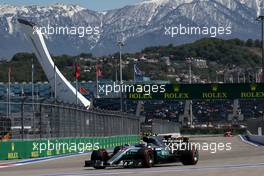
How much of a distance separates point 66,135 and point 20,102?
20.1 ft

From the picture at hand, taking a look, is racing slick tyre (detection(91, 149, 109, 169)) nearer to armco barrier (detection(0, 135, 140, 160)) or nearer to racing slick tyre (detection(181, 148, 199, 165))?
racing slick tyre (detection(181, 148, 199, 165))

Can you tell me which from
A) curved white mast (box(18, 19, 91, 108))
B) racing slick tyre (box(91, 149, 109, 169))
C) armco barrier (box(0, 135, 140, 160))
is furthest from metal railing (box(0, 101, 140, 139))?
curved white mast (box(18, 19, 91, 108))

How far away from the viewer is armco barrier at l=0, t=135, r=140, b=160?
96.8ft

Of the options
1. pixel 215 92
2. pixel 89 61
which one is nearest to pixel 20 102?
pixel 215 92

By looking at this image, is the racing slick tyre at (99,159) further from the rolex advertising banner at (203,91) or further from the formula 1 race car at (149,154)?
the rolex advertising banner at (203,91)

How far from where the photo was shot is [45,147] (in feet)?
106

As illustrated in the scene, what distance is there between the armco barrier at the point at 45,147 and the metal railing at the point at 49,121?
0.84ft

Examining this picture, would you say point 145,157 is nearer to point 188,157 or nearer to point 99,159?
point 99,159

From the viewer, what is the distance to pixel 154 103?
123 meters

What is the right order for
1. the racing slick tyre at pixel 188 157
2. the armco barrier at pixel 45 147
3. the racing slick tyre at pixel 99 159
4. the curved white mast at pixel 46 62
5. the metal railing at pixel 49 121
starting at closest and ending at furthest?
the racing slick tyre at pixel 99 159 → the racing slick tyre at pixel 188 157 → the metal railing at pixel 49 121 → the armco barrier at pixel 45 147 → the curved white mast at pixel 46 62

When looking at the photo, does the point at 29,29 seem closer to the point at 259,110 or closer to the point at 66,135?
the point at 259,110

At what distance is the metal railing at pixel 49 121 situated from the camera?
29.0m

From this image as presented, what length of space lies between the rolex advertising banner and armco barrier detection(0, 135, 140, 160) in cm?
3113

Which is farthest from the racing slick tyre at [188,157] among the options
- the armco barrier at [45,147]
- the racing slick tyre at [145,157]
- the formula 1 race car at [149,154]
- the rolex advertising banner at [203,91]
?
→ the rolex advertising banner at [203,91]
